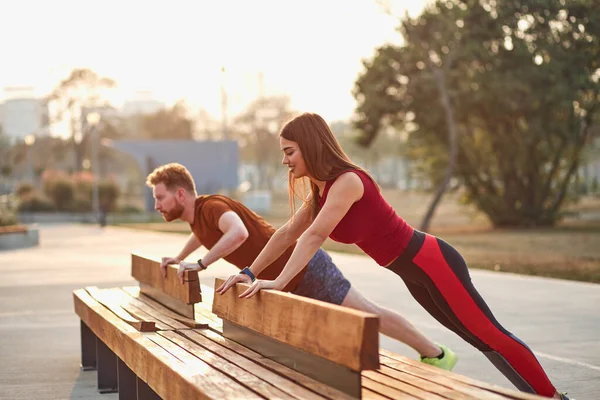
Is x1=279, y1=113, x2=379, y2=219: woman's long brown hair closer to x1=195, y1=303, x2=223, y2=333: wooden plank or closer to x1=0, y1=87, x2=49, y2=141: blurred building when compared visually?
x1=195, y1=303, x2=223, y2=333: wooden plank

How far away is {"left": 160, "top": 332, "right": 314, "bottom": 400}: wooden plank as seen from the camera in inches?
155

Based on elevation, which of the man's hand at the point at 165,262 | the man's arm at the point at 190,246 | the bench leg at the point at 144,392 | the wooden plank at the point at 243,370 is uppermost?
the man's arm at the point at 190,246

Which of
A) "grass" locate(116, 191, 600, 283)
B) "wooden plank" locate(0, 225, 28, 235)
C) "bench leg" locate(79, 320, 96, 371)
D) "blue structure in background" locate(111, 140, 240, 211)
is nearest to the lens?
"bench leg" locate(79, 320, 96, 371)

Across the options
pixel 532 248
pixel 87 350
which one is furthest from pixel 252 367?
pixel 532 248

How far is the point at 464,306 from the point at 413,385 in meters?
1.03

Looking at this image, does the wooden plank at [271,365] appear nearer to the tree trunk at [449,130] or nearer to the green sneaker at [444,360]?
the green sneaker at [444,360]

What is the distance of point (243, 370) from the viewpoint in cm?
444

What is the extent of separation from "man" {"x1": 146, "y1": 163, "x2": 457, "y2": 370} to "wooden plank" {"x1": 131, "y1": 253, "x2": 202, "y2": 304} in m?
0.11

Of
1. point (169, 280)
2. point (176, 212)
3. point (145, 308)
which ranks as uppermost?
point (176, 212)

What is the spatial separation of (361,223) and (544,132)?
30331mm

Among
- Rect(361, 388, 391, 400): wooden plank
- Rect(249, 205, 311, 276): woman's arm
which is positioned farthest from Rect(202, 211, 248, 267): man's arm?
Rect(361, 388, 391, 400): wooden plank

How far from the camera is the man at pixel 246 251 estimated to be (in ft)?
19.0

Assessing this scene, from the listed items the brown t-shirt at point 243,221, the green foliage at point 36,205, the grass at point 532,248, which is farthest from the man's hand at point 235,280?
the green foliage at point 36,205

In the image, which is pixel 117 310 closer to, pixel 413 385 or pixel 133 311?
pixel 133 311
